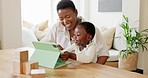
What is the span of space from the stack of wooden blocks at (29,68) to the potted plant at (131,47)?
8.49ft

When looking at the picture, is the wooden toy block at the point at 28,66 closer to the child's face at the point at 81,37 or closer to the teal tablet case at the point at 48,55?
the teal tablet case at the point at 48,55

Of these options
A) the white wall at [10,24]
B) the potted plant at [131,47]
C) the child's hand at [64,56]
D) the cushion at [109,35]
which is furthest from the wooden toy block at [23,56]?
the cushion at [109,35]

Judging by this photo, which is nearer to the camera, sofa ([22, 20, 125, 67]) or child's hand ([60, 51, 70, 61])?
child's hand ([60, 51, 70, 61])

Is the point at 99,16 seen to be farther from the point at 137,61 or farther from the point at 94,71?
the point at 94,71

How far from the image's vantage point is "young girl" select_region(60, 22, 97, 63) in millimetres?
1471

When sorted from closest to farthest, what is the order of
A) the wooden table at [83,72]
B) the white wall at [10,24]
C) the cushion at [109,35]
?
the wooden table at [83,72] < the white wall at [10,24] < the cushion at [109,35]

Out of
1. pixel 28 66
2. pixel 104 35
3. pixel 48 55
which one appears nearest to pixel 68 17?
pixel 48 55

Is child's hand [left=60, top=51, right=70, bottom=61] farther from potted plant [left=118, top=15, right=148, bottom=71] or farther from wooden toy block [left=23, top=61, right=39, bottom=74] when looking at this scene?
potted plant [left=118, top=15, right=148, bottom=71]

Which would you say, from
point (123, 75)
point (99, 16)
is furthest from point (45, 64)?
point (99, 16)

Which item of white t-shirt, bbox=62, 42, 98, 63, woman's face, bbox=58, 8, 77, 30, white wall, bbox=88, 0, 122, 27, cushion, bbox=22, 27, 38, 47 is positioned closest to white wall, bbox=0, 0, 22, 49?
cushion, bbox=22, 27, 38, 47

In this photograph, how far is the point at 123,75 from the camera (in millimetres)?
1158

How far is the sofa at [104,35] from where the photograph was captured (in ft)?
12.6

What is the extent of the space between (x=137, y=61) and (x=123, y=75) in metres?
2.67

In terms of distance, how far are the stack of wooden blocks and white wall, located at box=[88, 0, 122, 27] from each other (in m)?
3.16
